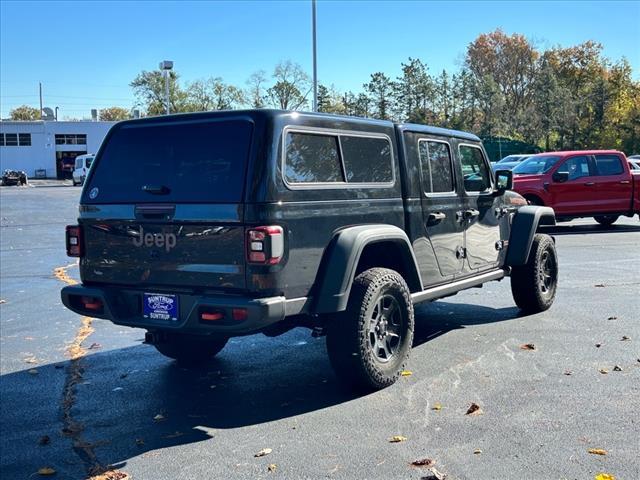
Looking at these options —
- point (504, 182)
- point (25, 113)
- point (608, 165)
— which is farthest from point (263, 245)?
point (25, 113)

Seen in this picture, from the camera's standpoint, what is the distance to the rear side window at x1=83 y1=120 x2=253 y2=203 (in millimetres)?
4617

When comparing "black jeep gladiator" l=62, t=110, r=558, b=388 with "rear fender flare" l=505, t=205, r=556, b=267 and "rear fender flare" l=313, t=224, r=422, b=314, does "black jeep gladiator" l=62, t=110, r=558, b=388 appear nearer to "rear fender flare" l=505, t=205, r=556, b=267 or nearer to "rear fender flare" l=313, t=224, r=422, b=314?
"rear fender flare" l=313, t=224, r=422, b=314

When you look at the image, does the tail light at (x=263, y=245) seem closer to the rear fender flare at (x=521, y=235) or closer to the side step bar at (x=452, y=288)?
the side step bar at (x=452, y=288)

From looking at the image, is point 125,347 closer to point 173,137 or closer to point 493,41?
point 173,137

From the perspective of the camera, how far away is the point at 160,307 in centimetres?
477

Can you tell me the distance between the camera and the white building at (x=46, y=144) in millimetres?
65875

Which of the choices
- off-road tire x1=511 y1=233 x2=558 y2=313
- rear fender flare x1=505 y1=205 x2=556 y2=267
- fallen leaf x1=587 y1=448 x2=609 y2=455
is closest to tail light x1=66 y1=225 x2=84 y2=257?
fallen leaf x1=587 y1=448 x2=609 y2=455

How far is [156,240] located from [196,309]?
63cm

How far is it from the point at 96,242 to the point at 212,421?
1.59 meters

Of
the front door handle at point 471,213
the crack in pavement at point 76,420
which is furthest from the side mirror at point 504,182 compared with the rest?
the crack in pavement at point 76,420

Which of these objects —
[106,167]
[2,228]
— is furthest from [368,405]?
[2,228]

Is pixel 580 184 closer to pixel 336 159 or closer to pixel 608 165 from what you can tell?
pixel 608 165

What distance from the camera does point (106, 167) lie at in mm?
5273

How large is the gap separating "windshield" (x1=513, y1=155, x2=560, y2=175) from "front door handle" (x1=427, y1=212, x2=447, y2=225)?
10.8m
